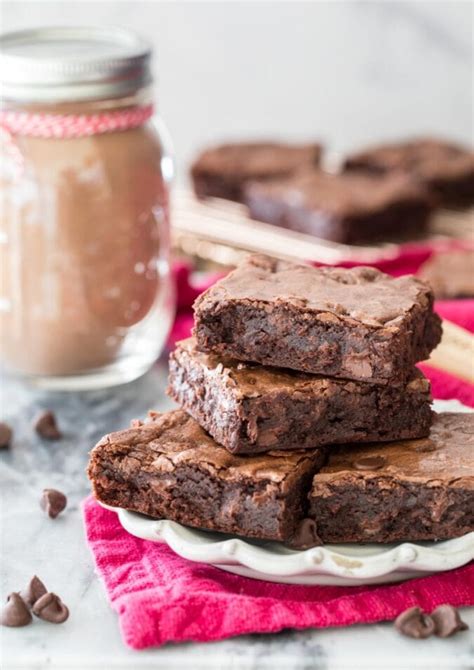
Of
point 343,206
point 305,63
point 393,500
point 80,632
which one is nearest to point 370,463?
point 393,500

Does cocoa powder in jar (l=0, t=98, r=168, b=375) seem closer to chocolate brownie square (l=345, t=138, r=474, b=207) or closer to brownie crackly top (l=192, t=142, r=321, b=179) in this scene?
brownie crackly top (l=192, t=142, r=321, b=179)

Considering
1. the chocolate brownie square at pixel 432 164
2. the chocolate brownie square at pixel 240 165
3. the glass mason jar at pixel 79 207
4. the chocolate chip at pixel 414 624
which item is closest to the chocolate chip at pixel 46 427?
the glass mason jar at pixel 79 207

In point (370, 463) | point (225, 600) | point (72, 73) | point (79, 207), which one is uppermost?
point (72, 73)

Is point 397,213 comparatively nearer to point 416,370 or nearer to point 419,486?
point 416,370

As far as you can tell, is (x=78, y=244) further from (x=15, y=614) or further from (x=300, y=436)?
(x=15, y=614)

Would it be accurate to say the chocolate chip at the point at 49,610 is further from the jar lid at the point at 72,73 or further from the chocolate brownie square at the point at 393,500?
the jar lid at the point at 72,73

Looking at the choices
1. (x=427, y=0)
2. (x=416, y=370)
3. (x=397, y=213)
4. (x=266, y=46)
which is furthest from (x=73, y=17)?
(x=416, y=370)
